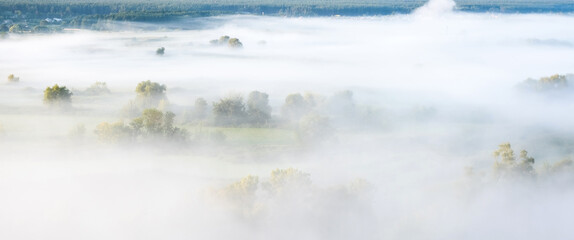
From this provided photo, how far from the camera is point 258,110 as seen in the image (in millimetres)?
45156

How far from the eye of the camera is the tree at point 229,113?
43156mm

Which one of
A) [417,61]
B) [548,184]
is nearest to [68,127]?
[548,184]

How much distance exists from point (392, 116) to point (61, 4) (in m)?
83.9

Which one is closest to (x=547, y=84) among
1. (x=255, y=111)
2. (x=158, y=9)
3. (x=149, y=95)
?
(x=255, y=111)

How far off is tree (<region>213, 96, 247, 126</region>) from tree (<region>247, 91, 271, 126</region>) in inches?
22.5

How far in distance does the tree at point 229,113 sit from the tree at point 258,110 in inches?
22.5

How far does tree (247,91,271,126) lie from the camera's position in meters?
44.0

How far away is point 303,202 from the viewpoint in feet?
86.9

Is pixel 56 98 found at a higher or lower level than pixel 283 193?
higher

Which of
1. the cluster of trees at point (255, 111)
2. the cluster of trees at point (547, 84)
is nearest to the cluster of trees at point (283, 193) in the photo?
the cluster of trees at point (255, 111)

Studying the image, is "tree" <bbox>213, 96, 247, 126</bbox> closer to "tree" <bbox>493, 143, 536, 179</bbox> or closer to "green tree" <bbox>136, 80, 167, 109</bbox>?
"green tree" <bbox>136, 80, 167, 109</bbox>

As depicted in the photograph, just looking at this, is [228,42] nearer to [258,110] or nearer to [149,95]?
[149,95]

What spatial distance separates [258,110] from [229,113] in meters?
2.35

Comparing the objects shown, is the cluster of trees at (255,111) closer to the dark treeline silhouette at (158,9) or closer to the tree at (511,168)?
the tree at (511,168)
